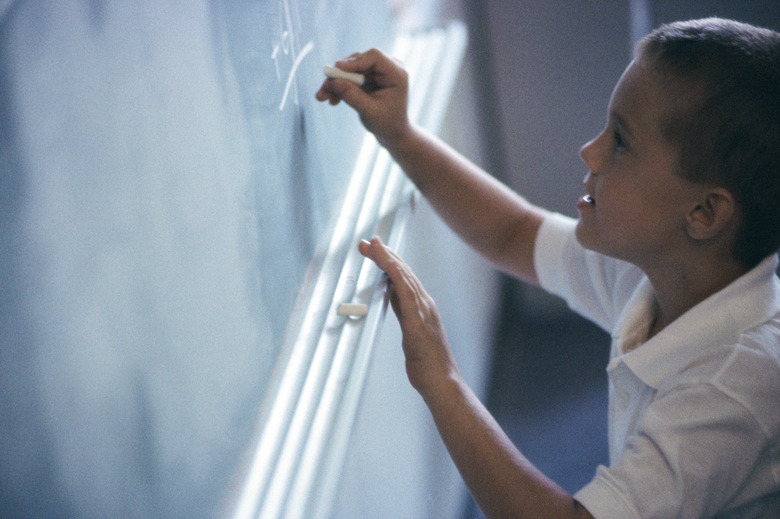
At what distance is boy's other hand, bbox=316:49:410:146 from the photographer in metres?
0.74

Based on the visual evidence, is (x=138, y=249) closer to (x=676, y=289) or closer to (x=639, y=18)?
(x=676, y=289)

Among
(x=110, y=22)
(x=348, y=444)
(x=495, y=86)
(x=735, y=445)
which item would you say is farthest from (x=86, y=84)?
(x=495, y=86)

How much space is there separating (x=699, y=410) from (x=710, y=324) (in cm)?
14

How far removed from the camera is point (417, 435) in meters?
0.98

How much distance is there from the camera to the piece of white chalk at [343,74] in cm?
69

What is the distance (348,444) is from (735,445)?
0.37 metres

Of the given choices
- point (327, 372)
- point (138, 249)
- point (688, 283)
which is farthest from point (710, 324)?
point (138, 249)

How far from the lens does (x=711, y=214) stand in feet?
2.27

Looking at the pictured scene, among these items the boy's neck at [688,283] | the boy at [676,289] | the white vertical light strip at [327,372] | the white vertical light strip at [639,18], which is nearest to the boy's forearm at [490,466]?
the boy at [676,289]

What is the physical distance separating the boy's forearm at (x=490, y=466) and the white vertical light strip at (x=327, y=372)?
10 centimetres

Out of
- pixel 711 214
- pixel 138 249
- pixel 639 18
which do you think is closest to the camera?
pixel 138 249

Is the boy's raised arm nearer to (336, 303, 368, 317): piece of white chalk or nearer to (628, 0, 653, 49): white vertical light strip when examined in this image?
(336, 303, 368, 317): piece of white chalk

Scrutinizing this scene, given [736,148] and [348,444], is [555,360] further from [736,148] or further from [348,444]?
[348,444]

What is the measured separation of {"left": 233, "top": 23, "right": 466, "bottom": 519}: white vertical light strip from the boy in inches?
1.6
